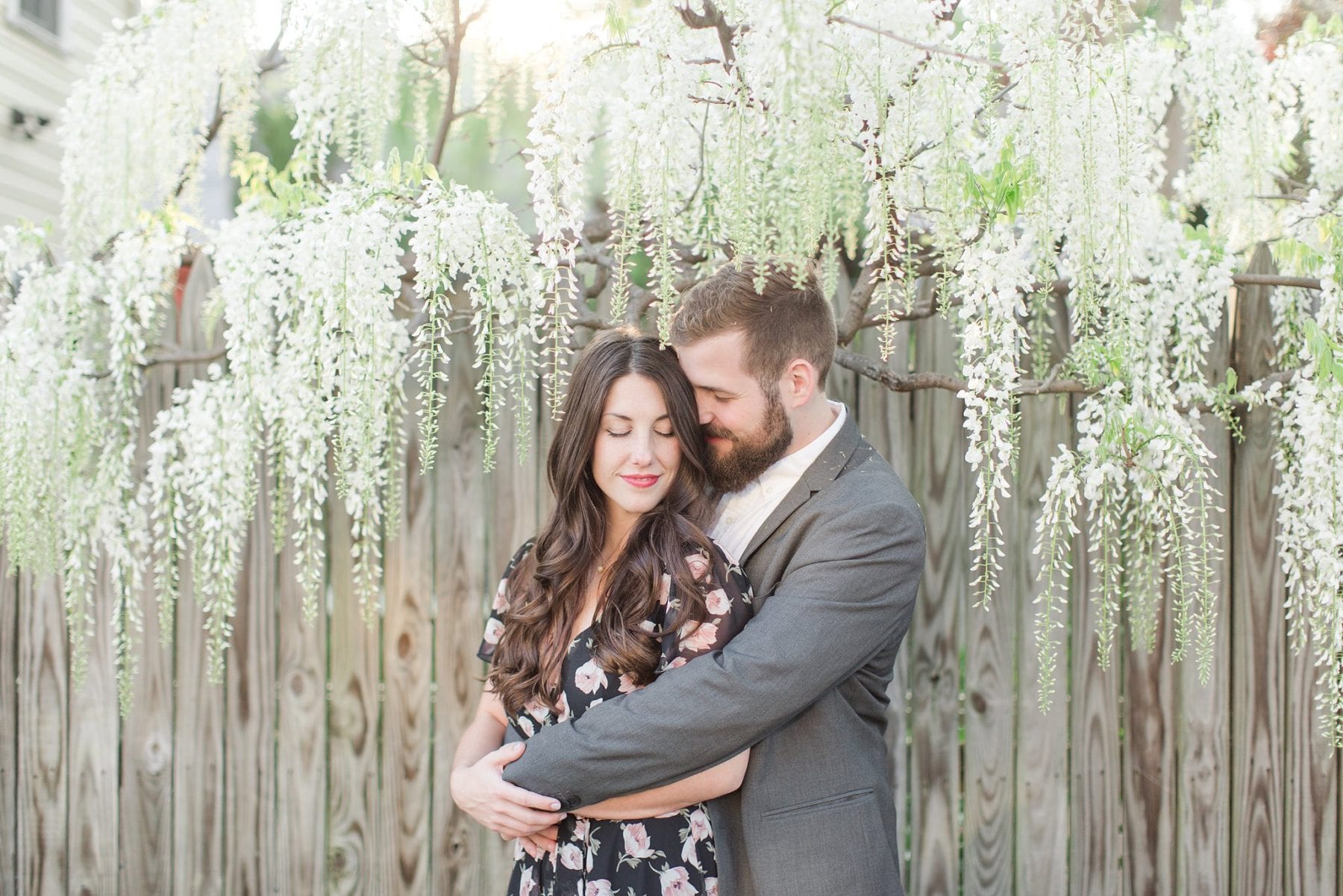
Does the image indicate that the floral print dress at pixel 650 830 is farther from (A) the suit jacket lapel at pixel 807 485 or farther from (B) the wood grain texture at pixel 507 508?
(B) the wood grain texture at pixel 507 508

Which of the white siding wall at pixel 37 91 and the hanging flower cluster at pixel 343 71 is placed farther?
the white siding wall at pixel 37 91

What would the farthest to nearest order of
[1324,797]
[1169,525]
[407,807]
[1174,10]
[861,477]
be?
[1174,10] < [407,807] < [1324,797] < [1169,525] < [861,477]

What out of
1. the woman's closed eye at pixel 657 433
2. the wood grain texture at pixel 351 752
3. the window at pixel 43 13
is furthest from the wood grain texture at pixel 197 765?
the window at pixel 43 13

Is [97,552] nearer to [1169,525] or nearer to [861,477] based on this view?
[861,477]

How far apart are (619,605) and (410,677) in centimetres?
131

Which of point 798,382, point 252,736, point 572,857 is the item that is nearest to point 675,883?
point 572,857

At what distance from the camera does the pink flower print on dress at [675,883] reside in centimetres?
185

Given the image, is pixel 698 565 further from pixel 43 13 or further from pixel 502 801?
pixel 43 13

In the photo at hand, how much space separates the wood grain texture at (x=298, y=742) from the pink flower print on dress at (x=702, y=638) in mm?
1549

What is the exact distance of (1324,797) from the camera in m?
2.77

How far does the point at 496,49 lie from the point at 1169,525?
7.43 feet

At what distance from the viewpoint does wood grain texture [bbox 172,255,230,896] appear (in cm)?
301

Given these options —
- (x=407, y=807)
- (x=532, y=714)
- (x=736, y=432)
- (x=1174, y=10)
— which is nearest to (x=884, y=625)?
(x=736, y=432)

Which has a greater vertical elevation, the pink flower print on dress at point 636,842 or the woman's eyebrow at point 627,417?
the woman's eyebrow at point 627,417
